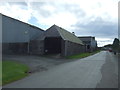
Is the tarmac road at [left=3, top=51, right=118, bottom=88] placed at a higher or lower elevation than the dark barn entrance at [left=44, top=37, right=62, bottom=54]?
lower

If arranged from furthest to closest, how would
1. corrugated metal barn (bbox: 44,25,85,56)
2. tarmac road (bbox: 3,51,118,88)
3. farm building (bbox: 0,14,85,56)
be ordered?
corrugated metal barn (bbox: 44,25,85,56) → farm building (bbox: 0,14,85,56) → tarmac road (bbox: 3,51,118,88)

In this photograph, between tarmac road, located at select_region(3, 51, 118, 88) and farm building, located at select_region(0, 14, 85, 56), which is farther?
farm building, located at select_region(0, 14, 85, 56)

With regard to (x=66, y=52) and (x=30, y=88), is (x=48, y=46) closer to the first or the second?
(x=66, y=52)

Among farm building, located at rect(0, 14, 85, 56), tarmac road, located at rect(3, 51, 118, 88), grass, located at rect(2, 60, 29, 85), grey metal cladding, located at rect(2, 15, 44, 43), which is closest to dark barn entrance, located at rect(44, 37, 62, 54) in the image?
farm building, located at rect(0, 14, 85, 56)

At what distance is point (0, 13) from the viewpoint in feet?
106

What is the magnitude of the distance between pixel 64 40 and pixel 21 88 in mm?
29385

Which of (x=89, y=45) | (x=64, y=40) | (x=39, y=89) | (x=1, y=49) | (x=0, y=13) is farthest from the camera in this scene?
(x=89, y=45)

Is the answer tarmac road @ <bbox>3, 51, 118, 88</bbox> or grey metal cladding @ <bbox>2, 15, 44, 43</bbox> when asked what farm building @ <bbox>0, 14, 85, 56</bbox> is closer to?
grey metal cladding @ <bbox>2, 15, 44, 43</bbox>

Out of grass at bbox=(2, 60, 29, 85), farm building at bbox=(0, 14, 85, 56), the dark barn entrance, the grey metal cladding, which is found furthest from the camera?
the dark barn entrance

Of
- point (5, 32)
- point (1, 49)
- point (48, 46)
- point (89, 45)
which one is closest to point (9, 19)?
point (5, 32)

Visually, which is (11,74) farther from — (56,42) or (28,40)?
(56,42)

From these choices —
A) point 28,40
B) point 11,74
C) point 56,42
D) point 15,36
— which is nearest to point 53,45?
point 56,42

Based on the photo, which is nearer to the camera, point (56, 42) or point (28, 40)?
point (28, 40)

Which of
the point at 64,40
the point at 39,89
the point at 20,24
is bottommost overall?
the point at 39,89
